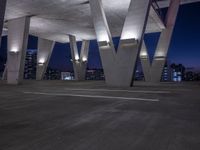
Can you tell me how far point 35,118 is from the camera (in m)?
3.85

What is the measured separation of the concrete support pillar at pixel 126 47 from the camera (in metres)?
13.0

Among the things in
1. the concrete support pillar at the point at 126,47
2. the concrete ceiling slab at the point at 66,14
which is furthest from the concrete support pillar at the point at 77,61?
the concrete support pillar at the point at 126,47

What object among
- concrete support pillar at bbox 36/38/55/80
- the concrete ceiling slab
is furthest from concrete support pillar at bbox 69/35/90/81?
concrete support pillar at bbox 36/38/55/80

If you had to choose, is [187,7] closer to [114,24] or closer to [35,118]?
[114,24]

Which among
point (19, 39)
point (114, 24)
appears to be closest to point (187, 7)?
point (114, 24)

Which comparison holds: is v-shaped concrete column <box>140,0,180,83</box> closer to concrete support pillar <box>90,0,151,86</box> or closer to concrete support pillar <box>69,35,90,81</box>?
concrete support pillar <box>90,0,151,86</box>

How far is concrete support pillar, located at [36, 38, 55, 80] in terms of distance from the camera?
3281cm

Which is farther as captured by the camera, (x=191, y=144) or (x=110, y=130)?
(x=110, y=130)

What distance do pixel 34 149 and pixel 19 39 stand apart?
20077 millimetres

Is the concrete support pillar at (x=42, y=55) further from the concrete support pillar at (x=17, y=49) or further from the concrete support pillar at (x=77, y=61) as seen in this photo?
the concrete support pillar at (x=17, y=49)

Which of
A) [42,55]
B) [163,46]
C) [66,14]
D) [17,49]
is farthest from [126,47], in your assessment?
[42,55]

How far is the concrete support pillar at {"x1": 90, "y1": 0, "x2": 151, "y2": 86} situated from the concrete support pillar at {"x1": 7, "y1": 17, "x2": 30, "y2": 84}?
10036 mm

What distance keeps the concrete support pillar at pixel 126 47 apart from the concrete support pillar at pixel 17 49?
1004 cm

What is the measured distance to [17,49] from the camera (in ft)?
65.0
